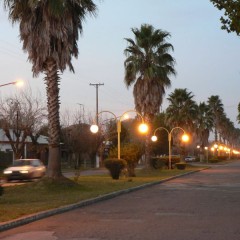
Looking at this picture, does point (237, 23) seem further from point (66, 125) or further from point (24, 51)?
point (66, 125)

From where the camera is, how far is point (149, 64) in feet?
142

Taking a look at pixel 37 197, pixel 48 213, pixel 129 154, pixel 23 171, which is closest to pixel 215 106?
pixel 129 154

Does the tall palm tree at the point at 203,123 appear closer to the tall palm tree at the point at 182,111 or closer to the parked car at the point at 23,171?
the tall palm tree at the point at 182,111

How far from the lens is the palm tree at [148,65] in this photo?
4300cm

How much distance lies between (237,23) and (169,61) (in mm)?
27738

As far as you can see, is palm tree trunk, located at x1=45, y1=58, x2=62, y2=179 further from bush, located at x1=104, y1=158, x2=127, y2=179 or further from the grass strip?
bush, located at x1=104, y1=158, x2=127, y2=179

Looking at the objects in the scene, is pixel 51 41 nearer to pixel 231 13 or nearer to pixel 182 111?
pixel 231 13

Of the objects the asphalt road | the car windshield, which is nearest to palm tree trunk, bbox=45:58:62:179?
the asphalt road

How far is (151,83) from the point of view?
143 ft

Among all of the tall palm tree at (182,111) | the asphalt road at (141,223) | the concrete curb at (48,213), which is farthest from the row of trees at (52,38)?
the tall palm tree at (182,111)

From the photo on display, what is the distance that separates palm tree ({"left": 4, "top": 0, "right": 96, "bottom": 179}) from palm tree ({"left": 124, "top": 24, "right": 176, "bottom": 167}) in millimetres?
19659

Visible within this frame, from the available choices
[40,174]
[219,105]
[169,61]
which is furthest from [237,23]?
[219,105]

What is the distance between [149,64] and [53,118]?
21.5 m

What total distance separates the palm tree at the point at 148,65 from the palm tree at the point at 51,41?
19.7 meters
